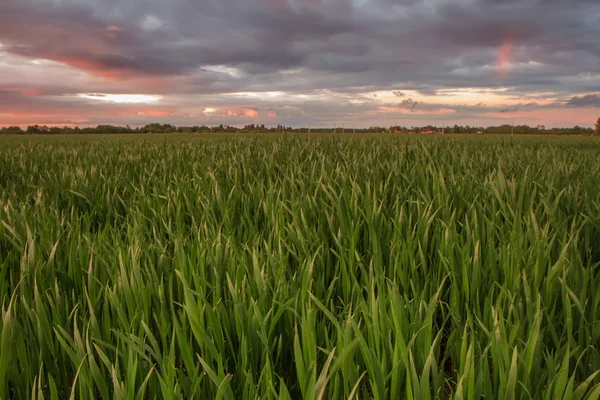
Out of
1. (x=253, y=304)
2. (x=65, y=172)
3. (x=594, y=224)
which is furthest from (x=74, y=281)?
(x=65, y=172)

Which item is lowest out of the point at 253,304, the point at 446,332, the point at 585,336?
the point at 446,332

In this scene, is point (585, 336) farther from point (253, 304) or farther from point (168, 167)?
point (168, 167)

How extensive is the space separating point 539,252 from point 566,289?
0.20 meters

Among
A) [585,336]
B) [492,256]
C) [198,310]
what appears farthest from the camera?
[492,256]

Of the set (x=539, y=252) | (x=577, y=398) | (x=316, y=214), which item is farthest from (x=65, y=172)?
(x=577, y=398)

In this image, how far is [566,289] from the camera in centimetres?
170

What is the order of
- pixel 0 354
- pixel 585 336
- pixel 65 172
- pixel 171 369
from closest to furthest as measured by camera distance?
pixel 171 369 < pixel 0 354 < pixel 585 336 < pixel 65 172

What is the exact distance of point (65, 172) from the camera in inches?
197

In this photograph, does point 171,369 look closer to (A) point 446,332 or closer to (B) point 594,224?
(A) point 446,332

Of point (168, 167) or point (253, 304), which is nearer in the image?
point (253, 304)

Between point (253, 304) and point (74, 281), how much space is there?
1.12m

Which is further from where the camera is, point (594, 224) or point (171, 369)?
point (594, 224)

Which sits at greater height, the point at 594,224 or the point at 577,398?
the point at 594,224

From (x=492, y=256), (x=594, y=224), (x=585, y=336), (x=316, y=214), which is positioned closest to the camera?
(x=585, y=336)
